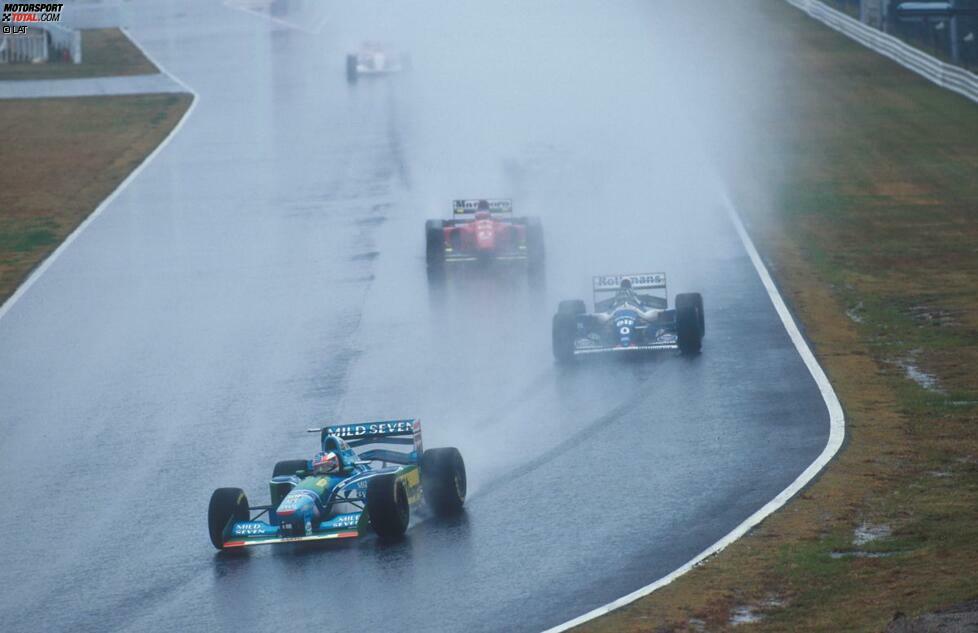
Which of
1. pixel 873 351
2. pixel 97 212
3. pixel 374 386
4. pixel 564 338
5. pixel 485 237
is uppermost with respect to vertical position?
pixel 97 212

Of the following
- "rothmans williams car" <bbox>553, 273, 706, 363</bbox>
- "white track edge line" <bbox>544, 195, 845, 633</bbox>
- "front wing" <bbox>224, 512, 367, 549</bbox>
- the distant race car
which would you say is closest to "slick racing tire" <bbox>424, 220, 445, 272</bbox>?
"white track edge line" <bbox>544, 195, 845, 633</bbox>

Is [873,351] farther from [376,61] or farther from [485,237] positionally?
[376,61]

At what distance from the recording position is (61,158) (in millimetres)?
47500

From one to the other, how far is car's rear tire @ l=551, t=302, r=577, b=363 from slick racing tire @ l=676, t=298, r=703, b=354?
1683 mm

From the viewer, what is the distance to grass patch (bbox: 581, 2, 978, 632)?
13.5 m

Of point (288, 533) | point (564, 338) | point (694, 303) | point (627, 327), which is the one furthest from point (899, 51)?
point (288, 533)

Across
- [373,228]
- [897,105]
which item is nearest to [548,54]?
[897,105]

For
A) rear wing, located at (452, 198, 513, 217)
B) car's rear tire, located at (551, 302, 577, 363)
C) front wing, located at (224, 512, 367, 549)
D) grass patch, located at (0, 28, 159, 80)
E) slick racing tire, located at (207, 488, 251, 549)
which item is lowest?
front wing, located at (224, 512, 367, 549)

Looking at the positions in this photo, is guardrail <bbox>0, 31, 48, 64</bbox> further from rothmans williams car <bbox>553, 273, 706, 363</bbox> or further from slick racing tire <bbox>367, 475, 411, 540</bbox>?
slick racing tire <bbox>367, 475, 411, 540</bbox>

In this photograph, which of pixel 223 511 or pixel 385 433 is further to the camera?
pixel 385 433

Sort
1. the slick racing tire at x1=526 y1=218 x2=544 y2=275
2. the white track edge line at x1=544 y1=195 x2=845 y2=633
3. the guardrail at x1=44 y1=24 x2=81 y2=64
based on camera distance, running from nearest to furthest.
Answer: the white track edge line at x1=544 y1=195 x2=845 y2=633
the slick racing tire at x1=526 y1=218 x2=544 y2=275
the guardrail at x1=44 y1=24 x2=81 y2=64

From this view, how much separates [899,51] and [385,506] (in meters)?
52.2

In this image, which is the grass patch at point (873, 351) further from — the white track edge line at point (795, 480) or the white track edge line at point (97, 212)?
the white track edge line at point (97, 212)

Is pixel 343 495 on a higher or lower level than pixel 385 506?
lower
